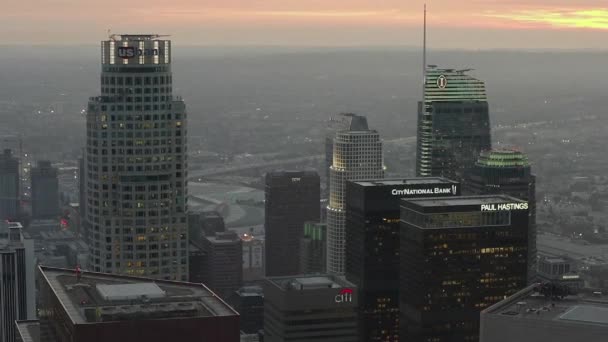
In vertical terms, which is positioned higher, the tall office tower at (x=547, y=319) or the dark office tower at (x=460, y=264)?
the tall office tower at (x=547, y=319)

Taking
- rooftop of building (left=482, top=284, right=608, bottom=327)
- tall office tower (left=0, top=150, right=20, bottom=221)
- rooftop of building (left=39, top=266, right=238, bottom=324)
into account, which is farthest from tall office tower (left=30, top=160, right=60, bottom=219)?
rooftop of building (left=482, top=284, right=608, bottom=327)

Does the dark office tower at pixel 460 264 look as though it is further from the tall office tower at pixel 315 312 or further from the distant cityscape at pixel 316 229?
the tall office tower at pixel 315 312

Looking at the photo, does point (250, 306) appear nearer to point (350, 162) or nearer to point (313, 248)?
point (313, 248)

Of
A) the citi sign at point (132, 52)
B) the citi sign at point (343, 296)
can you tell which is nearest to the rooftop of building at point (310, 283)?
the citi sign at point (343, 296)

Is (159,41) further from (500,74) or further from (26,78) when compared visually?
(500,74)

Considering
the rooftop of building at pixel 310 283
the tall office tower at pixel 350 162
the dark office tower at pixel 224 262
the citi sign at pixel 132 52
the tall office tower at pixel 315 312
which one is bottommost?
the dark office tower at pixel 224 262

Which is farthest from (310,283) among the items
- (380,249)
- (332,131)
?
(332,131)
